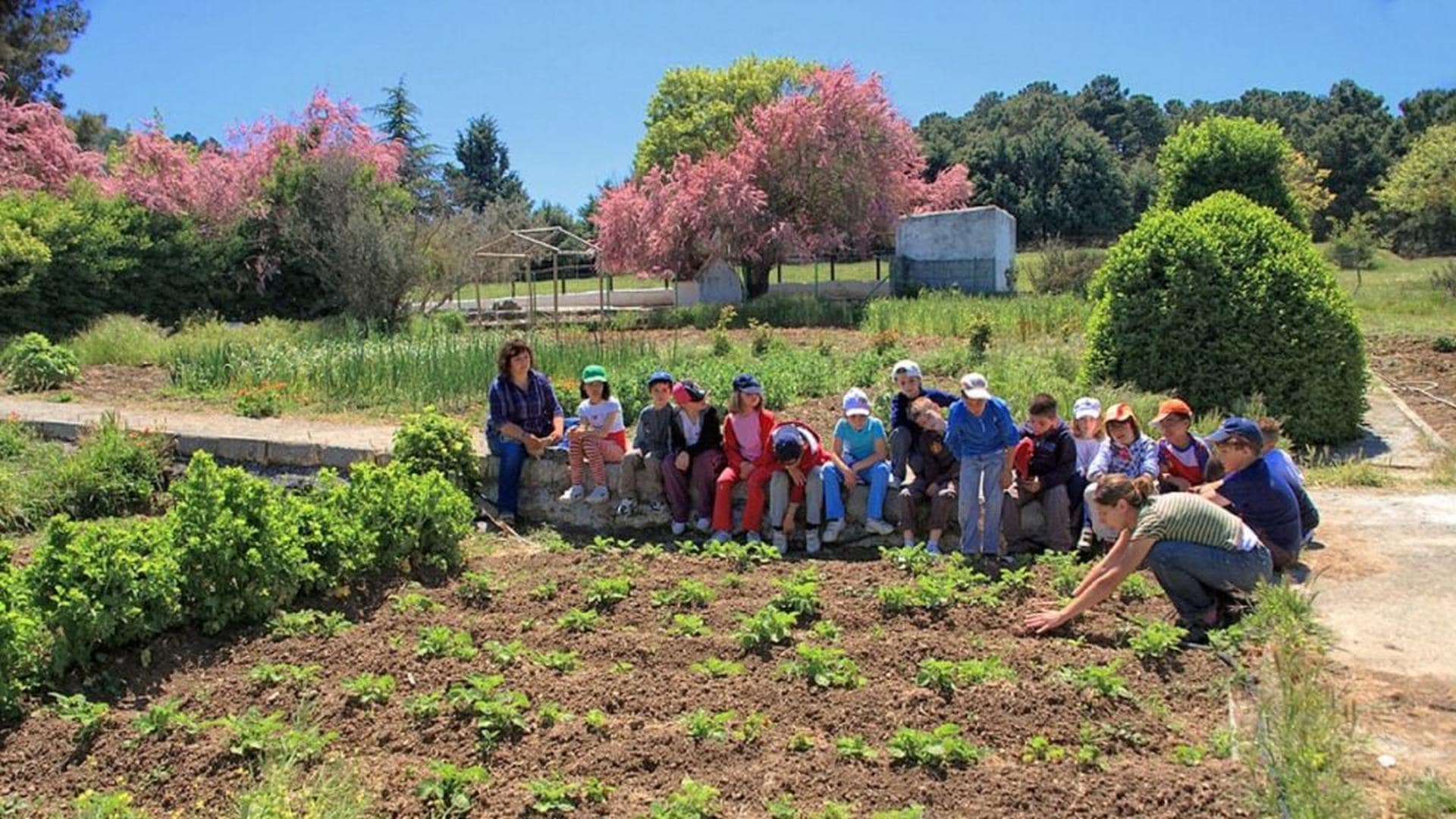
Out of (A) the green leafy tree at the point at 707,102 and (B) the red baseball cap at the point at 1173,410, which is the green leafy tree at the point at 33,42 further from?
(B) the red baseball cap at the point at 1173,410

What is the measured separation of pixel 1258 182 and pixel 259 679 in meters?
11.5

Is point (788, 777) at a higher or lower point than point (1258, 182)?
lower

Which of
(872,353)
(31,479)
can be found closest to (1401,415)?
(872,353)

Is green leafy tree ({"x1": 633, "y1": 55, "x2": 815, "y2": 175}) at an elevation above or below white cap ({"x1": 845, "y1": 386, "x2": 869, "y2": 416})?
above

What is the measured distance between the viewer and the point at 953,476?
241 inches

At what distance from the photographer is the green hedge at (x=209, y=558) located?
4023 mm

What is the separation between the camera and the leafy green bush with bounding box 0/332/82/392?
11.5m

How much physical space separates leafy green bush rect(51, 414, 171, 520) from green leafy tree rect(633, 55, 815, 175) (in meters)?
24.7

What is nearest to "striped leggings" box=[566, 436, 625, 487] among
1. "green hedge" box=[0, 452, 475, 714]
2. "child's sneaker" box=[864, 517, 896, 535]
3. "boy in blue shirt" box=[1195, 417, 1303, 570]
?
"green hedge" box=[0, 452, 475, 714]

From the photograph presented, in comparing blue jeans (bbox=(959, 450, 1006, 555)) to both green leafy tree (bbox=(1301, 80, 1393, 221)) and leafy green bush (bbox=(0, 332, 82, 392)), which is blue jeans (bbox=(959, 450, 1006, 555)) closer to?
leafy green bush (bbox=(0, 332, 82, 392))

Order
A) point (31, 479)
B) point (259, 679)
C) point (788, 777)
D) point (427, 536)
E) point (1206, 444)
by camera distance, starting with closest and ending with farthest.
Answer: point (788, 777), point (259, 679), point (427, 536), point (1206, 444), point (31, 479)

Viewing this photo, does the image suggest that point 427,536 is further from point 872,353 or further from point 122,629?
point 872,353

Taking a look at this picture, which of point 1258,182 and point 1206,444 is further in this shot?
point 1258,182

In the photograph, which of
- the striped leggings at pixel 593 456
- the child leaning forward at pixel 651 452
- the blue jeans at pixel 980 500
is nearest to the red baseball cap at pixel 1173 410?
the blue jeans at pixel 980 500
